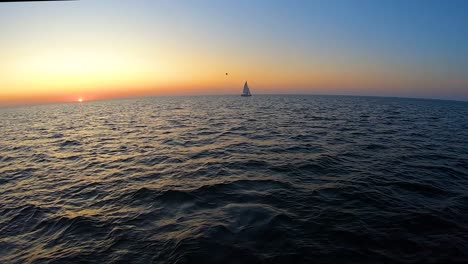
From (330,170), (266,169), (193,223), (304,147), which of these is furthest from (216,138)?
(193,223)

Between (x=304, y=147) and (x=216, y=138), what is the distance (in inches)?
344

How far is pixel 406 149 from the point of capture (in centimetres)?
1934

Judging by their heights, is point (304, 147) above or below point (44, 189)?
above

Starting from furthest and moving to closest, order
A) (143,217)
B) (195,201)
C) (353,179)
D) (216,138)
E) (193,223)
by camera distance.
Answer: (216,138), (353,179), (195,201), (143,217), (193,223)

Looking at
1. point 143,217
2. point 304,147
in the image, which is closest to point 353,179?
point 304,147

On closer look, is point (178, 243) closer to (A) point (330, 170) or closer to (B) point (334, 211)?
(B) point (334, 211)

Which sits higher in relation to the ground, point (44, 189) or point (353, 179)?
point (353, 179)

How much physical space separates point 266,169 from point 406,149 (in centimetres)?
1249

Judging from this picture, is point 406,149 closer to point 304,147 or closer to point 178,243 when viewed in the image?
point 304,147

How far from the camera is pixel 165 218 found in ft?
30.9

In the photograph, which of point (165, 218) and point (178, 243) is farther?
point (165, 218)

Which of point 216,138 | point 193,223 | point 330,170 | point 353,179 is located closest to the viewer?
point 193,223

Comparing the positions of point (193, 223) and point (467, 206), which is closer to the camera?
point (193, 223)

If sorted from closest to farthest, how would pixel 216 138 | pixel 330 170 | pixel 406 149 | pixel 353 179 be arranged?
pixel 353 179 < pixel 330 170 < pixel 406 149 < pixel 216 138
